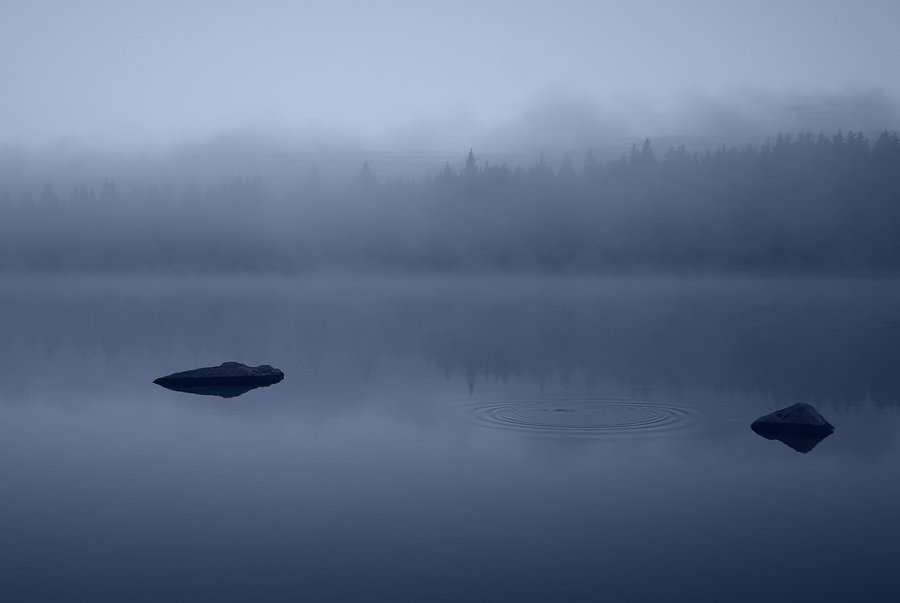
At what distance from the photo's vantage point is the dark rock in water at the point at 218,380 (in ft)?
133

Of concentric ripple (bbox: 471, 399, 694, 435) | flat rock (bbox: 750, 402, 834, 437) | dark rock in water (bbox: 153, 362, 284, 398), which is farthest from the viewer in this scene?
dark rock in water (bbox: 153, 362, 284, 398)

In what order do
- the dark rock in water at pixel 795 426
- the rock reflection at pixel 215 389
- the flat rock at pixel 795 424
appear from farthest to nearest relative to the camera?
1. the rock reflection at pixel 215 389
2. the flat rock at pixel 795 424
3. the dark rock in water at pixel 795 426

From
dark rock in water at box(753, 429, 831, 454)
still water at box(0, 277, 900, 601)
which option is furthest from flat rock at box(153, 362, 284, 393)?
dark rock in water at box(753, 429, 831, 454)

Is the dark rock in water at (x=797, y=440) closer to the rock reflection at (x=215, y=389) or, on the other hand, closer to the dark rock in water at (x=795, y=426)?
the dark rock in water at (x=795, y=426)

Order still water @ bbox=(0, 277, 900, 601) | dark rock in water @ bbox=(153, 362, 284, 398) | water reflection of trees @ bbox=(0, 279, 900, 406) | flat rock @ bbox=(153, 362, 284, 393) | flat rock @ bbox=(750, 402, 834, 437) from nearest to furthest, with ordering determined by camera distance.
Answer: still water @ bbox=(0, 277, 900, 601)
flat rock @ bbox=(750, 402, 834, 437)
dark rock in water @ bbox=(153, 362, 284, 398)
flat rock @ bbox=(153, 362, 284, 393)
water reflection of trees @ bbox=(0, 279, 900, 406)

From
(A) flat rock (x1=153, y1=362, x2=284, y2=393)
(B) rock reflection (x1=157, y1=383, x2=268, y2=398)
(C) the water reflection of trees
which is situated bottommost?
(C) the water reflection of trees

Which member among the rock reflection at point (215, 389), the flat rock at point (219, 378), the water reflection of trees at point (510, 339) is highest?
the flat rock at point (219, 378)

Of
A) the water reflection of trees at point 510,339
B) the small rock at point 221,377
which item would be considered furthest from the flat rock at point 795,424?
the small rock at point 221,377

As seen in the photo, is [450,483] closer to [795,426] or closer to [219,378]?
[795,426]

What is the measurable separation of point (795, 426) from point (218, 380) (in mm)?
26612

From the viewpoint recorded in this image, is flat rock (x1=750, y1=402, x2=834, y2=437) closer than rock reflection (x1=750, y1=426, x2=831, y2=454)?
No

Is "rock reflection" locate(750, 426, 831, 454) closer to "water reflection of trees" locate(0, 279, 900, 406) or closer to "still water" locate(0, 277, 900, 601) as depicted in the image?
"still water" locate(0, 277, 900, 601)

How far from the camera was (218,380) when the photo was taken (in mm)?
41031

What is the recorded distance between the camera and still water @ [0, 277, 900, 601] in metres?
16.5
